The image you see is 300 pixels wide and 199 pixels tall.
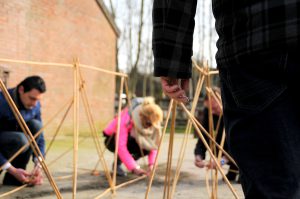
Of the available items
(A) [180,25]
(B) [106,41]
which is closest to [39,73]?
(B) [106,41]

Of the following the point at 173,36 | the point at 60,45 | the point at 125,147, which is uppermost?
the point at 60,45

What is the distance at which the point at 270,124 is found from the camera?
2.88ft

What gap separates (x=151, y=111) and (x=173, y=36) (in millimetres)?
2634

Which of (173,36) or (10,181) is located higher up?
(173,36)

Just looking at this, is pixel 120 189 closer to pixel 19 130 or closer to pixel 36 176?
pixel 36 176

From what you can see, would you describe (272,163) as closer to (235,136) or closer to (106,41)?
(235,136)

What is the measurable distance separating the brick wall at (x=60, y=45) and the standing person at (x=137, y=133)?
6.83 ft

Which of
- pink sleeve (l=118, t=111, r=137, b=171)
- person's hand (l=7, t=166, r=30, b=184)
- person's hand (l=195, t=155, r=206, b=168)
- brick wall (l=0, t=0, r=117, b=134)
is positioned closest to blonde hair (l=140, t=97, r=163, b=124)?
pink sleeve (l=118, t=111, r=137, b=171)

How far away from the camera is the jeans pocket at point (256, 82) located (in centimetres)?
87

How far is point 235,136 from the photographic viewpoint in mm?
944

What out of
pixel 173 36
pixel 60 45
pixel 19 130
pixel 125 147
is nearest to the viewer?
pixel 173 36

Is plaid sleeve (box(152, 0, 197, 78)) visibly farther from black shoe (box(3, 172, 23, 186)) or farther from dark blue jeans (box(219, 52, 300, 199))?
black shoe (box(3, 172, 23, 186))

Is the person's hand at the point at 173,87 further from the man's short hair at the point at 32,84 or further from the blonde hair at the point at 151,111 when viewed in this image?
the blonde hair at the point at 151,111

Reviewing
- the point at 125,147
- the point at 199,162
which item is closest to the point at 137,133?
the point at 125,147
